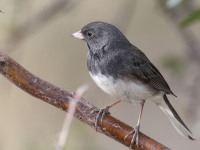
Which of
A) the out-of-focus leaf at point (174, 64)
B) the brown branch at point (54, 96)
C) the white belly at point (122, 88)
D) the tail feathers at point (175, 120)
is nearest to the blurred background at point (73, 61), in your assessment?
the out-of-focus leaf at point (174, 64)

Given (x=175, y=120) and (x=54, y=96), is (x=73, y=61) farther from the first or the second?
(x=54, y=96)

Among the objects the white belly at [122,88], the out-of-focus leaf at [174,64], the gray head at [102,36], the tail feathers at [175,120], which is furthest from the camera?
the out-of-focus leaf at [174,64]

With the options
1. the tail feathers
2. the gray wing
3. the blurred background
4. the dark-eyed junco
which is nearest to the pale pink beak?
the dark-eyed junco

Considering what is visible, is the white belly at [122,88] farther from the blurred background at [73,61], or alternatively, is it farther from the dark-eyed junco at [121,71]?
the blurred background at [73,61]

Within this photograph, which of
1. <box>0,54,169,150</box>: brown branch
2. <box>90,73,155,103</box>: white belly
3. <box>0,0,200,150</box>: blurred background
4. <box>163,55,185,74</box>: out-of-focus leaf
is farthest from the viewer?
<box>0,0,200,150</box>: blurred background

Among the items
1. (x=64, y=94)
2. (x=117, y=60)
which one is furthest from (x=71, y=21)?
(x=64, y=94)

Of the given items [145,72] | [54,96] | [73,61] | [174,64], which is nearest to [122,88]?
[145,72]

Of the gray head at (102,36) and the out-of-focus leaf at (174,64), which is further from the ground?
the out-of-focus leaf at (174,64)

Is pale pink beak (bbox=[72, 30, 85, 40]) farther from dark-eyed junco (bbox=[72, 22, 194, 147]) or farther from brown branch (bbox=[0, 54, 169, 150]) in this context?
brown branch (bbox=[0, 54, 169, 150])
